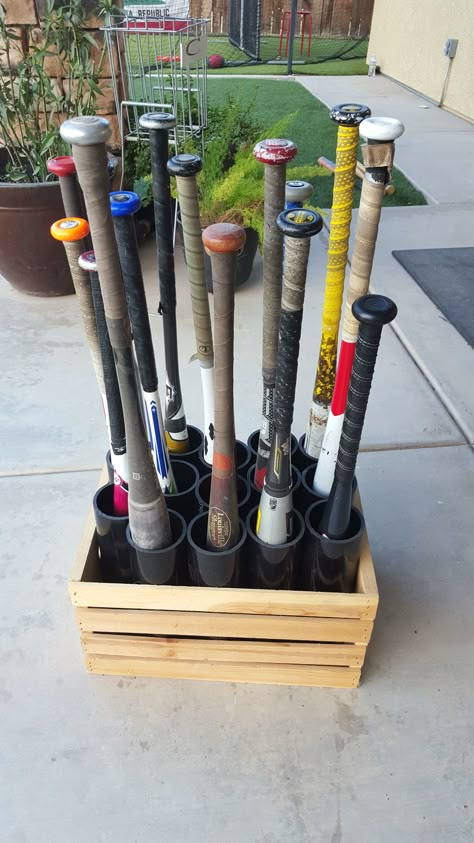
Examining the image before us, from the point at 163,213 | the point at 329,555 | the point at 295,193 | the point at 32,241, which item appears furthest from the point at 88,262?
the point at 32,241

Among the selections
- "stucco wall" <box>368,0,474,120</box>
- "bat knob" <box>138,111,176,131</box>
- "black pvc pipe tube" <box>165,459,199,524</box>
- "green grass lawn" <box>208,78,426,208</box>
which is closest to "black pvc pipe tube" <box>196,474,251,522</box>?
"black pvc pipe tube" <box>165,459,199,524</box>

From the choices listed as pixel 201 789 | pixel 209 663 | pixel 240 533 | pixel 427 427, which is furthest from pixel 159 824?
pixel 427 427

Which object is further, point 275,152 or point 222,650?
point 222,650

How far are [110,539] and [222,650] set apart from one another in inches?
9.0

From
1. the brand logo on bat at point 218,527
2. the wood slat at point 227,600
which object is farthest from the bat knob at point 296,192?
the wood slat at point 227,600

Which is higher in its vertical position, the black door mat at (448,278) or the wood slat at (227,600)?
the wood slat at (227,600)

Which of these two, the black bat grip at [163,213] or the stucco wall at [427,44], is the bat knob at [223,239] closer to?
the black bat grip at [163,213]

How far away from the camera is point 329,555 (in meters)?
0.85

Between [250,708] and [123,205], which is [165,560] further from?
[123,205]

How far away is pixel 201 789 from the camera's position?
83cm

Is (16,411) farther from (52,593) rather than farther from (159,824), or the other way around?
(159,824)

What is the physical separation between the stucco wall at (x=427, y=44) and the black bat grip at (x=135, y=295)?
15.1ft

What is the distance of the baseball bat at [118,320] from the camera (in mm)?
527

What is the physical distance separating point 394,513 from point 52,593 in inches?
26.5
